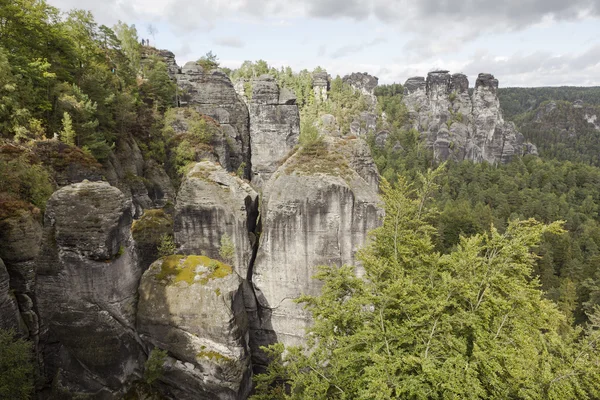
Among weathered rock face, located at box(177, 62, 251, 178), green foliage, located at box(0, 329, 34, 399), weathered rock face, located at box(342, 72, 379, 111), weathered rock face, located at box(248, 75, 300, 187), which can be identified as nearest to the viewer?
green foliage, located at box(0, 329, 34, 399)

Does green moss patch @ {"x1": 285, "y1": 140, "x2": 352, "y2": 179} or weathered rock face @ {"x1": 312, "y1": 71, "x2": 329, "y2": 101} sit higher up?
weathered rock face @ {"x1": 312, "y1": 71, "x2": 329, "y2": 101}

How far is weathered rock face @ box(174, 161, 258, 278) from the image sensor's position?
19.5m

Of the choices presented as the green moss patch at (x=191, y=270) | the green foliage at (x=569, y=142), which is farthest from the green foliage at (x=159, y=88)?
the green foliage at (x=569, y=142)

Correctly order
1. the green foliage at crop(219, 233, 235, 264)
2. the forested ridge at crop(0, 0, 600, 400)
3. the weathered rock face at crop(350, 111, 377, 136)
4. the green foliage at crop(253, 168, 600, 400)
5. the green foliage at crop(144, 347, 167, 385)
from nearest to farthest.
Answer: the green foliage at crop(253, 168, 600, 400), the forested ridge at crop(0, 0, 600, 400), the green foliage at crop(144, 347, 167, 385), the green foliage at crop(219, 233, 235, 264), the weathered rock face at crop(350, 111, 377, 136)

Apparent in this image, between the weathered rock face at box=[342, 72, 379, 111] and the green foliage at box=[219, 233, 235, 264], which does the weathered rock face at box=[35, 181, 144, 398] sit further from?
Result: the weathered rock face at box=[342, 72, 379, 111]

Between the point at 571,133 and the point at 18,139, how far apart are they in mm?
247377

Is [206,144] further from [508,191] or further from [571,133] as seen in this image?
[571,133]

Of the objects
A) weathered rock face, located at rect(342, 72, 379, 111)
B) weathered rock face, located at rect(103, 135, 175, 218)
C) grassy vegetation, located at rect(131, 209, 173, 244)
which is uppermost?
weathered rock face, located at rect(342, 72, 379, 111)

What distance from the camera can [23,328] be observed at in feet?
49.7

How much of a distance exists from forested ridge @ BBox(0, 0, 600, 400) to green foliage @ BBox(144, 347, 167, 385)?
8cm

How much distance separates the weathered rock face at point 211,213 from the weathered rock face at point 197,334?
156 inches

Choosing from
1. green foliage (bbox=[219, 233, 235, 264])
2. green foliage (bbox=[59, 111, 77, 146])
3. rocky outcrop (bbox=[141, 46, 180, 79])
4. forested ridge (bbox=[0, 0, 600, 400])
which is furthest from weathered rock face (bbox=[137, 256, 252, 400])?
rocky outcrop (bbox=[141, 46, 180, 79])

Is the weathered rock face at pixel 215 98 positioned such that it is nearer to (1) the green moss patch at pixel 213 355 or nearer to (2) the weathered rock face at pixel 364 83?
(1) the green moss patch at pixel 213 355

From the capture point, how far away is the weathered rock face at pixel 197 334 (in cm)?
1553
